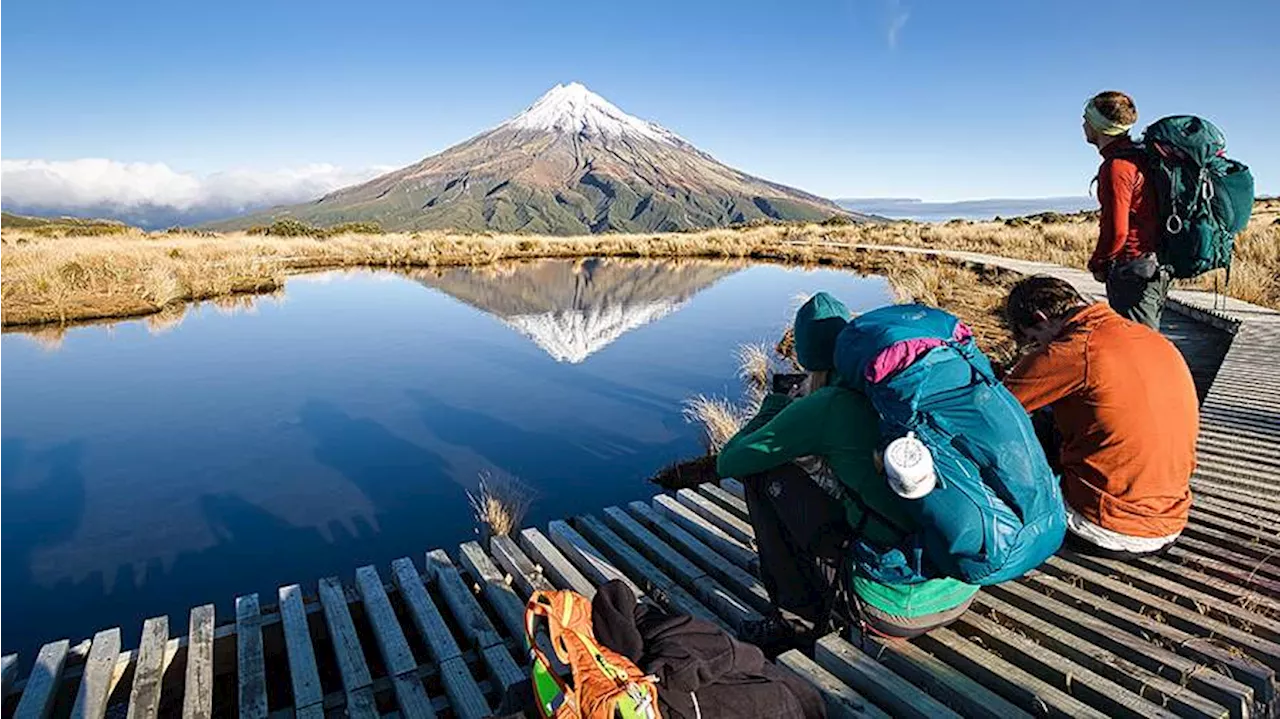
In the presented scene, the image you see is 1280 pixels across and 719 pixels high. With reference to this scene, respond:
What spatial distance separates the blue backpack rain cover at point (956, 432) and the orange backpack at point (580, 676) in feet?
2.95

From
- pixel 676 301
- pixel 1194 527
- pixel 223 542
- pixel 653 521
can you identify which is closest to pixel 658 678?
pixel 653 521

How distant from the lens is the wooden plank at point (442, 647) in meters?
2.66

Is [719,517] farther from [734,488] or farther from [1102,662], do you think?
[1102,662]

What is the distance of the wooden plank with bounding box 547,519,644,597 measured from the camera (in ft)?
11.7

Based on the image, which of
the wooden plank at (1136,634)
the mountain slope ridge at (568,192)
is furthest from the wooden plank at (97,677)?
the mountain slope ridge at (568,192)

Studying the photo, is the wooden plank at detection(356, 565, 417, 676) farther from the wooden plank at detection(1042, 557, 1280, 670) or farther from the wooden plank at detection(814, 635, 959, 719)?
the wooden plank at detection(1042, 557, 1280, 670)

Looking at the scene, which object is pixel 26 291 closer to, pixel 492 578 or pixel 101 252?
pixel 101 252

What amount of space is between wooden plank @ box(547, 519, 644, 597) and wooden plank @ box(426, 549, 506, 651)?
1.74 feet

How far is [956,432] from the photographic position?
201 centimetres

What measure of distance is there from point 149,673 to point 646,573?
6.75ft

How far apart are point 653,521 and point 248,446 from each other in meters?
5.16

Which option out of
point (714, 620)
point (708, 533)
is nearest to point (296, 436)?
point (708, 533)

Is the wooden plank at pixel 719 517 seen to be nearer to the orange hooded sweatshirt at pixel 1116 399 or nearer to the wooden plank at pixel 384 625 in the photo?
the orange hooded sweatshirt at pixel 1116 399

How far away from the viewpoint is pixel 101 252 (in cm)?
2136
